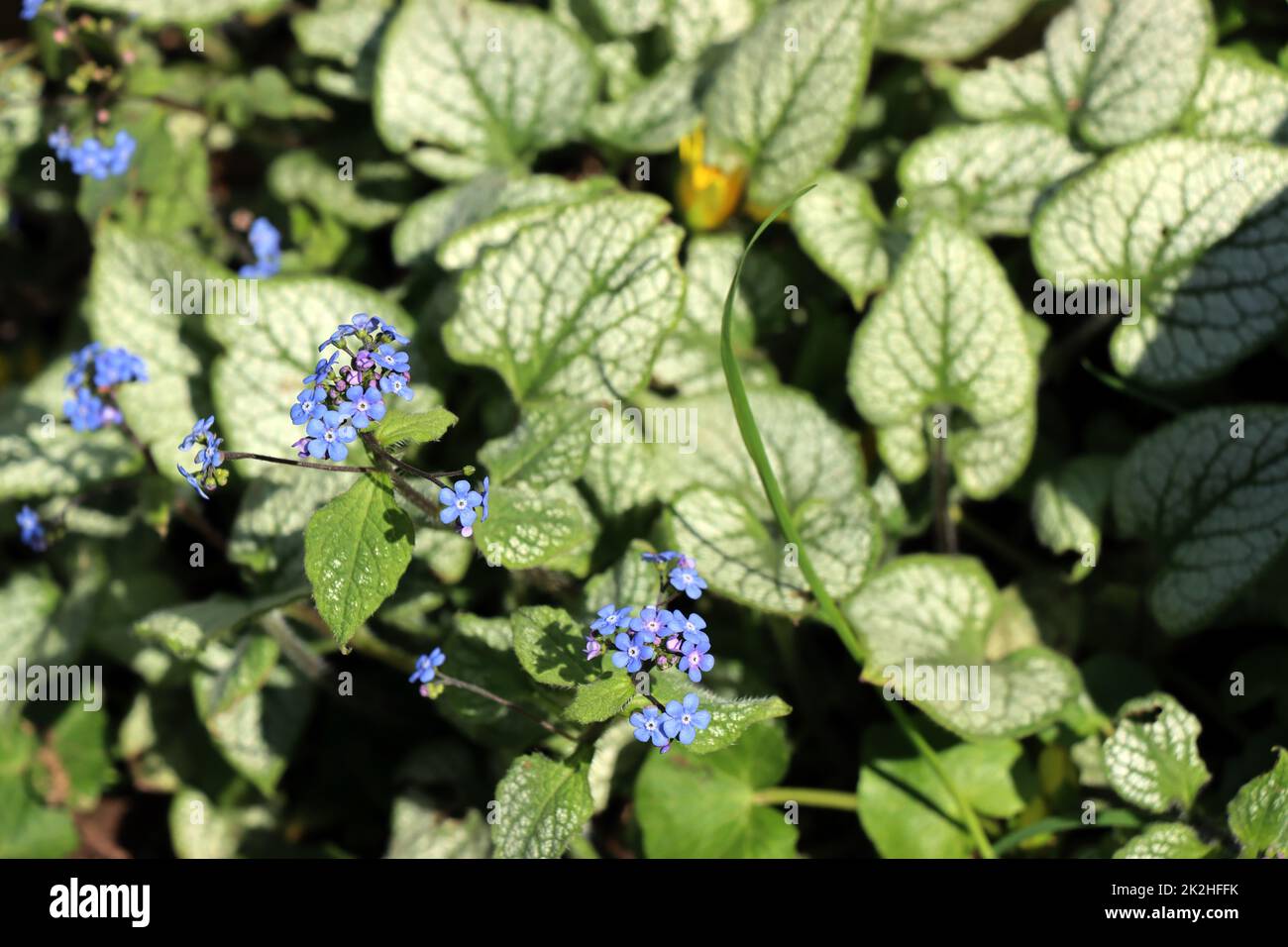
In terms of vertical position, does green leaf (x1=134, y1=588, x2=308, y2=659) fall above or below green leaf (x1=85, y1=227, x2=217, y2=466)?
below

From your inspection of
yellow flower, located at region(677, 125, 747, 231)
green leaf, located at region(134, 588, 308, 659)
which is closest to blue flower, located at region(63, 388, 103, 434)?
green leaf, located at region(134, 588, 308, 659)

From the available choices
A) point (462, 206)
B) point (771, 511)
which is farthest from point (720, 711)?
point (462, 206)

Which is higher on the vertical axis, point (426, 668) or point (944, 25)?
point (944, 25)

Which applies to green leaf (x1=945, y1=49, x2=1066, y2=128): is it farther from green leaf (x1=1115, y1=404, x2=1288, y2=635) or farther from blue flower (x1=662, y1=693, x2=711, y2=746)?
blue flower (x1=662, y1=693, x2=711, y2=746)

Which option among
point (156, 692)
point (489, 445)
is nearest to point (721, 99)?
point (489, 445)

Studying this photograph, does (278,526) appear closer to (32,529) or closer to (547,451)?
(32,529)
